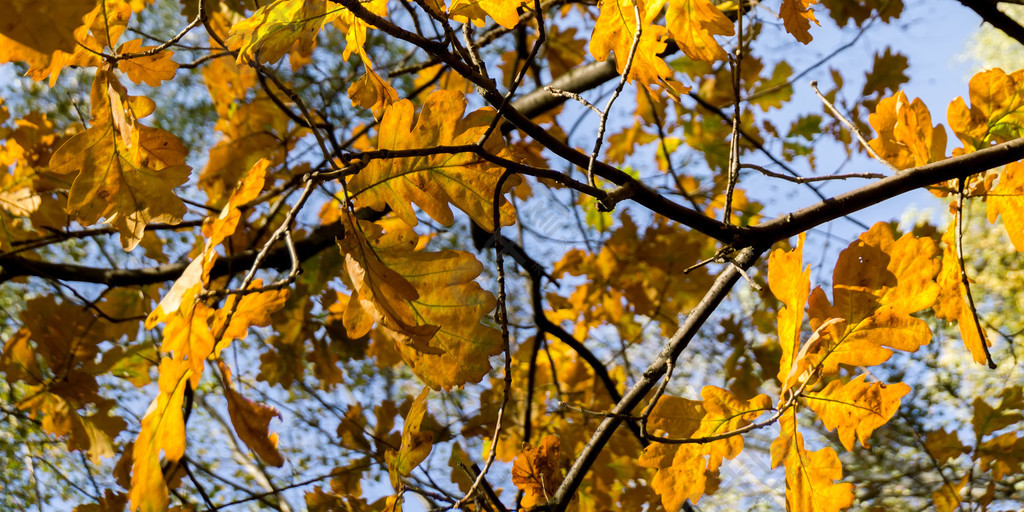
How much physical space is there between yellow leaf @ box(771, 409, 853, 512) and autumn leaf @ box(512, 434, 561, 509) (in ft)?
0.96

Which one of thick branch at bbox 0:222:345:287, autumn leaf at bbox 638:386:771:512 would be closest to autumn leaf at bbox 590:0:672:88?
autumn leaf at bbox 638:386:771:512

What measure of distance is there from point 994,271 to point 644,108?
18.9 feet

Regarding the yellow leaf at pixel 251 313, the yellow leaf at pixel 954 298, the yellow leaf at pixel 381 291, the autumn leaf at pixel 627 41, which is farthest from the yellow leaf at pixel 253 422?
the yellow leaf at pixel 954 298

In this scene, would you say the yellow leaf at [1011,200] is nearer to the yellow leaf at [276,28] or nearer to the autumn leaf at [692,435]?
the autumn leaf at [692,435]

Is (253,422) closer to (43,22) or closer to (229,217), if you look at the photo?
(229,217)

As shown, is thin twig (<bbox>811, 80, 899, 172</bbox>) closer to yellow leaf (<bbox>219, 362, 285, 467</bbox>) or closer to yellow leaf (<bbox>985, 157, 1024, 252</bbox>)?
yellow leaf (<bbox>985, 157, 1024, 252</bbox>)

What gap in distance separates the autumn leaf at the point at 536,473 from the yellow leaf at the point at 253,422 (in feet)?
1.02

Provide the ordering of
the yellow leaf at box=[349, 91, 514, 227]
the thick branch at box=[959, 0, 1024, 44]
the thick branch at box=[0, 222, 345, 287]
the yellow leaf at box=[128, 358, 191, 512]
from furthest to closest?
→ the thick branch at box=[0, 222, 345, 287]
the thick branch at box=[959, 0, 1024, 44]
the yellow leaf at box=[349, 91, 514, 227]
the yellow leaf at box=[128, 358, 191, 512]

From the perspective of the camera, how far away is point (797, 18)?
0.82m

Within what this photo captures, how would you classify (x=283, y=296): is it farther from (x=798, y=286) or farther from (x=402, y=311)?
(x=798, y=286)

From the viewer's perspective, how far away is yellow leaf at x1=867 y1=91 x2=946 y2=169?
893 mm

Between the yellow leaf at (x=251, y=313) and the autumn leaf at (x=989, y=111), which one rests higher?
the autumn leaf at (x=989, y=111)

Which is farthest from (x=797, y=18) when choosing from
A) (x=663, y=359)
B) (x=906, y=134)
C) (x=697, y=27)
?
(x=663, y=359)

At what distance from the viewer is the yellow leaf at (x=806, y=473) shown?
30.1 inches
